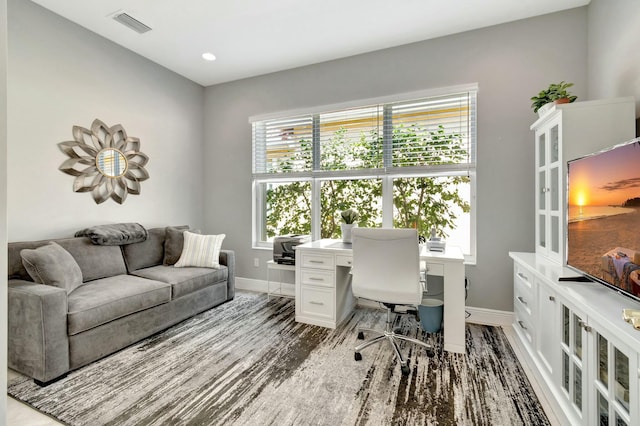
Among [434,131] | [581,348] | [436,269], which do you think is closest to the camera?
[581,348]

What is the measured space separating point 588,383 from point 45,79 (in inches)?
171

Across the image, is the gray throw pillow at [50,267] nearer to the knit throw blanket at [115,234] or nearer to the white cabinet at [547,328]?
the knit throw blanket at [115,234]

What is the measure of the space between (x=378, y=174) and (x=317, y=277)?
1.35 meters

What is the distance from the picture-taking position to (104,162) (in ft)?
10.3

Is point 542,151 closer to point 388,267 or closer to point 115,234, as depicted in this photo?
point 388,267

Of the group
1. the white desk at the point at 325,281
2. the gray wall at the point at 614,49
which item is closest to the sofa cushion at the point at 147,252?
the white desk at the point at 325,281

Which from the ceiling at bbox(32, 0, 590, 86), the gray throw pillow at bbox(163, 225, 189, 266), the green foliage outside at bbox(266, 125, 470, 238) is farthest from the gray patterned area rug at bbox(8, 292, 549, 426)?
the ceiling at bbox(32, 0, 590, 86)

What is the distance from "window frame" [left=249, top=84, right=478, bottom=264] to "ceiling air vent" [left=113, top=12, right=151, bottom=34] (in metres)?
1.44

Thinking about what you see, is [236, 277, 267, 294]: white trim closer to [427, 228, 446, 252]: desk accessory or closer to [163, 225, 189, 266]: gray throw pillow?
[163, 225, 189, 266]: gray throw pillow

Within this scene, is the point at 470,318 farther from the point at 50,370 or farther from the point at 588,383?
the point at 50,370

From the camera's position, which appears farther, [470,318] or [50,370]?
[470,318]

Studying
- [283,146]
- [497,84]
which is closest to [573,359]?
[497,84]

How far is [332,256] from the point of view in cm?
281

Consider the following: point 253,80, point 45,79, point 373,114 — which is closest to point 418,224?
point 373,114
